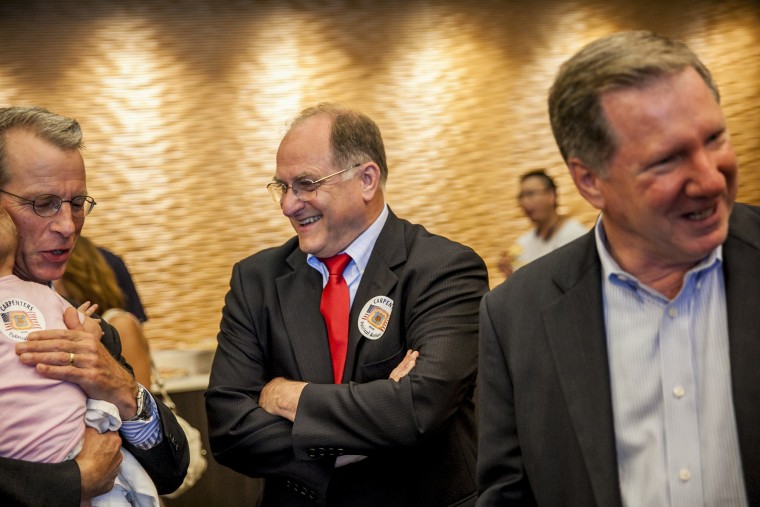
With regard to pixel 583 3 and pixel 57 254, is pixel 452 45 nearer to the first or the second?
pixel 583 3

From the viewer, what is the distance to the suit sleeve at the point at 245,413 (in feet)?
7.91

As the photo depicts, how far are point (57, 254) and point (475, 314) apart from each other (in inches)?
46.7

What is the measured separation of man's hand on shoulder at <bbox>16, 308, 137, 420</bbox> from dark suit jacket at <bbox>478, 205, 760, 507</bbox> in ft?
2.97

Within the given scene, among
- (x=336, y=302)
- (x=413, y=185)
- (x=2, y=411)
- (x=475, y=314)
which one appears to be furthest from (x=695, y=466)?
(x=413, y=185)

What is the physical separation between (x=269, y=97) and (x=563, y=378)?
18.6 feet

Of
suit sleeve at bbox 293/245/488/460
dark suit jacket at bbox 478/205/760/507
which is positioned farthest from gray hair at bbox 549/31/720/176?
suit sleeve at bbox 293/245/488/460

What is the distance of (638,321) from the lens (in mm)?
1734

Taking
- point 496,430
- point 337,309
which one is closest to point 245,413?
point 337,309

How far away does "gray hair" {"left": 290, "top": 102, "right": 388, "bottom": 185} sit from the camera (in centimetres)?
269

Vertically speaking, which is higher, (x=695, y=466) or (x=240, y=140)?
(x=695, y=466)

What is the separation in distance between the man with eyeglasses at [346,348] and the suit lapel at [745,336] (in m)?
0.95

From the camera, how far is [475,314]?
2.57m

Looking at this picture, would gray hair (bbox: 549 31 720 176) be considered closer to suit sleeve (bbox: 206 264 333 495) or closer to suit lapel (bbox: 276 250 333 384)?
suit lapel (bbox: 276 250 333 384)

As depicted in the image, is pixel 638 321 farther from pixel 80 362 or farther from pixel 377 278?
pixel 80 362
